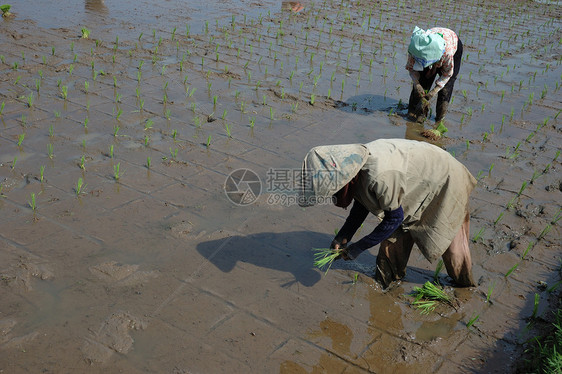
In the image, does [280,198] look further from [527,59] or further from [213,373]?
[527,59]

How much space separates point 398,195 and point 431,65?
129 inches

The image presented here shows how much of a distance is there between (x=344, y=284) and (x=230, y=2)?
28.6 feet

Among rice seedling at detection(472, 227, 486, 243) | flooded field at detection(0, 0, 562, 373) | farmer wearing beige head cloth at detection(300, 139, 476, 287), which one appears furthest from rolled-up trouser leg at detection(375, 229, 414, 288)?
rice seedling at detection(472, 227, 486, 243)

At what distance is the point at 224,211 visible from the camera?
420cm

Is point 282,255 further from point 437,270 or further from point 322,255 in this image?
point 437,270

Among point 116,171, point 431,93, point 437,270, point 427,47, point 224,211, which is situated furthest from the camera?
point 431,93

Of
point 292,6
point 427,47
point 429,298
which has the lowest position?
point 429,298

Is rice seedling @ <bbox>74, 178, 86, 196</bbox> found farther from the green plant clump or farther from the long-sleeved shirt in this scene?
the long-sleeved shirt

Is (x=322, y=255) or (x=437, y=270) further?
(x=322, y=255)

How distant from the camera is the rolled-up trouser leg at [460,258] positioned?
3373 mm

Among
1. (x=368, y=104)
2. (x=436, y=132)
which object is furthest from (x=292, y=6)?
(x=436, y=132)

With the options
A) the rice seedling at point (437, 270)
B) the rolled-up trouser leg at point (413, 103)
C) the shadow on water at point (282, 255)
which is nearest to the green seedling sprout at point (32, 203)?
the shadow on water at point (282, 255)

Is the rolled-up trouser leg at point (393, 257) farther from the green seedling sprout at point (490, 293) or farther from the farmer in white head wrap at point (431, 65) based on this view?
the farmer in white head wrap at point (431, 65)

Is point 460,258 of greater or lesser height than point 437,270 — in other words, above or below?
above
